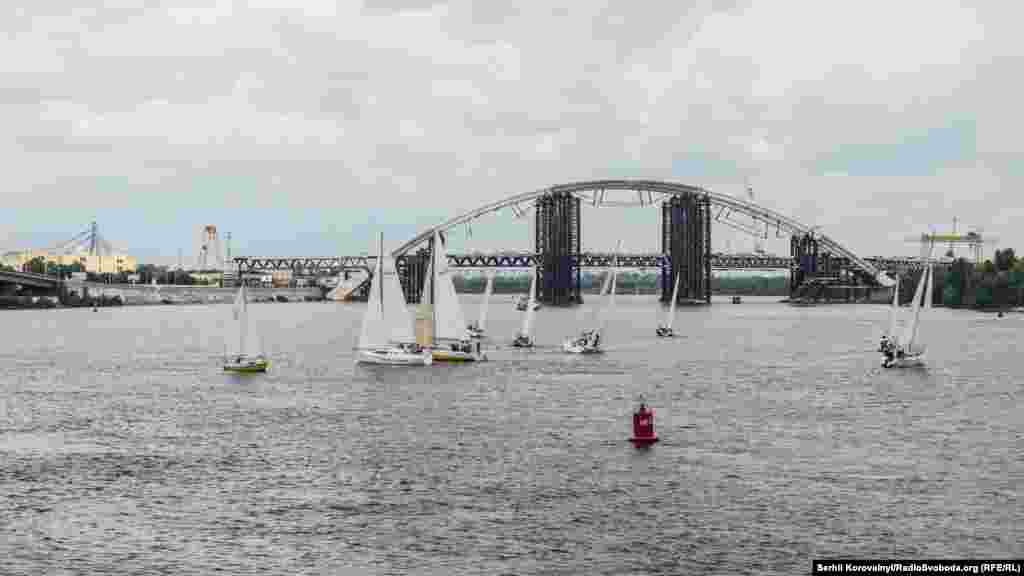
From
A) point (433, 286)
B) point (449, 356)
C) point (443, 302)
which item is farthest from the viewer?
point (449, 356)

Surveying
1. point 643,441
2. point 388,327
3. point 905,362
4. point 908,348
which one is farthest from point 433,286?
point 643,441

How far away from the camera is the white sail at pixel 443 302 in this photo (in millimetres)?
98938

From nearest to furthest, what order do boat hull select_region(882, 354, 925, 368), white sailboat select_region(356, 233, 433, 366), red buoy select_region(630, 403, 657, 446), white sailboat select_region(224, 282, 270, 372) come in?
red buoy select_region(630, 403, 657, 446), white sailboat select_region(224, 282, 270, 372), white sailboat select_region(356, 233, 433, 366), boat hull select_region(882, 354, 925, 368)

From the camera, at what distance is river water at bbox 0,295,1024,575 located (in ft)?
122

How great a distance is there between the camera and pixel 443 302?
99.8m

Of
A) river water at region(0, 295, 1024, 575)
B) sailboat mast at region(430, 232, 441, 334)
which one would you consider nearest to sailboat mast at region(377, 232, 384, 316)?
sailboat mast at region(430, 232, 441, 334)

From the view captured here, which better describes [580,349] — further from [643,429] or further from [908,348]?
[643,429]

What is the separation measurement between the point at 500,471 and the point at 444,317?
2068 inches

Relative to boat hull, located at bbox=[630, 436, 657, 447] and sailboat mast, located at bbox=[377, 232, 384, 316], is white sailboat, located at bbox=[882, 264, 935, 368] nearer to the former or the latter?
sailboat mast, located at bbox=[377, 232, 384, 316]

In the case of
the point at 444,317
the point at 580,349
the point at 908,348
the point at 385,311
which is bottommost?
the point at 580,349

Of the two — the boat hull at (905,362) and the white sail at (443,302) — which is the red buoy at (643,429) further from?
the boat hull at (905,362)

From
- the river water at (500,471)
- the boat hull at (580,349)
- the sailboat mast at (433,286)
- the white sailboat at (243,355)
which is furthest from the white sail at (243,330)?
the boat hull at (580,349)

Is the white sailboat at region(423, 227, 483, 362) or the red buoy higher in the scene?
the white sailboat at region(423, 227, 483, 362)

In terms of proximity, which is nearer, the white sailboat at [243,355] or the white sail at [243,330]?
the white sailboat at [243,355]
